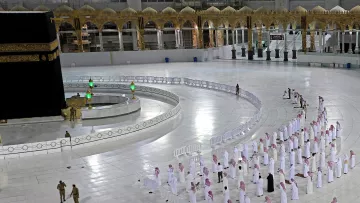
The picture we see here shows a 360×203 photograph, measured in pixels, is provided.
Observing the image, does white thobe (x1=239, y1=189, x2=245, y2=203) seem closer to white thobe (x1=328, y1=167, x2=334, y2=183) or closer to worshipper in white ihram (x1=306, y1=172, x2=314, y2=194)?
worshipper in white ihram (x1=306, y1=172, x2=314, y2=194)

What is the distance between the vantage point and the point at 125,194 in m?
14.7

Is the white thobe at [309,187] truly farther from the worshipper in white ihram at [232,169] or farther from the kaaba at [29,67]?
the kaaba at [29,67]

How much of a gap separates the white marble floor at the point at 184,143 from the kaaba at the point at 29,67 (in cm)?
567

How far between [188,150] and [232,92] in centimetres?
1254

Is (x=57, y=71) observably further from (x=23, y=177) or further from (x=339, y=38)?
(x=339, y=38)

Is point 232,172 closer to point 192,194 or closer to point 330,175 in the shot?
point 192,194

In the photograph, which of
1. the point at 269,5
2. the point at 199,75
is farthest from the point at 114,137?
the point at 269,5

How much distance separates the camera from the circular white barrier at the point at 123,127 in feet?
63.2

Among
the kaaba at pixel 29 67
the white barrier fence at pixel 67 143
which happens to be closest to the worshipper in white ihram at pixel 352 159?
the white barrier fence at pixel 67 143

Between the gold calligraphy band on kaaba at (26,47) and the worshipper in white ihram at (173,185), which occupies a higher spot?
the gold calligraphy band on kaaba at (26,47)

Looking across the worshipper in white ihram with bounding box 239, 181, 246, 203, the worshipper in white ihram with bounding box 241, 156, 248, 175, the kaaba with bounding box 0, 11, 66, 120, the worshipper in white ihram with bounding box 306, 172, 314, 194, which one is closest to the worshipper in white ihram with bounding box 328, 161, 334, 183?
the worshipper in white ihram with bounding box 306, 172, 314, 194

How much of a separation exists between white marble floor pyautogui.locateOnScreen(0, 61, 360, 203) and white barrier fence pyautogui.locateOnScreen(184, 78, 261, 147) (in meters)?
0.51

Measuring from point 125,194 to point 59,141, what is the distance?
6111mm

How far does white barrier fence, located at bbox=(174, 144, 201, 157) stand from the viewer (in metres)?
18.0
